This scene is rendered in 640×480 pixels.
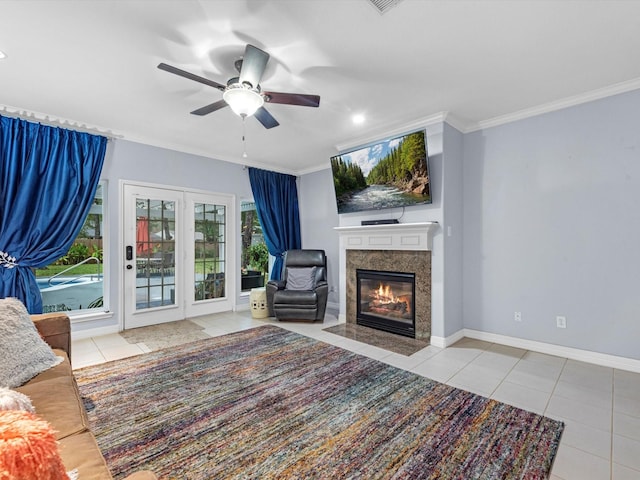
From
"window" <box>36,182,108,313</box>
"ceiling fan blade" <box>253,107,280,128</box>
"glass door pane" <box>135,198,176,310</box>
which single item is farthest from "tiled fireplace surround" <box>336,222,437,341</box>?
"window" <box>36,182,108,313</box>

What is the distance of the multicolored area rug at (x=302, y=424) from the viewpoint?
1.66 metres

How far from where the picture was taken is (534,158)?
332 centimetres

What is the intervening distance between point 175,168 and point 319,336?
3201 millimetres

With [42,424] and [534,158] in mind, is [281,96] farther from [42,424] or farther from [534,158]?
[534,158]

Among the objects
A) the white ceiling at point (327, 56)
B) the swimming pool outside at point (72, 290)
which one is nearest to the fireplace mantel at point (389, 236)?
the white ceiling at point (327, 56)

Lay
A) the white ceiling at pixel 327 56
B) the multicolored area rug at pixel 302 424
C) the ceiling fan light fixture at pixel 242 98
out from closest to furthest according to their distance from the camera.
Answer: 1. the multicolored area rug at pixel 302 424
2. the white ceiling at pixel 327 56
3. the ceiling fan light fixture at pixel 242 98

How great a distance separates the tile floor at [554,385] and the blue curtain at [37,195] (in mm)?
1026

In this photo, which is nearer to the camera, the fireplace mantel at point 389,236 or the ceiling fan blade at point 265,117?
the ceiling fan blade at point 265,117

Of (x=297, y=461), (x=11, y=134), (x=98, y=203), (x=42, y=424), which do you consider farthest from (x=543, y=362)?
(x=11, y=134)

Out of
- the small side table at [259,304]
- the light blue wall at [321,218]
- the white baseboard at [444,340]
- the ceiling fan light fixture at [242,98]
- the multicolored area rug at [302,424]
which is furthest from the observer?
the light blue wall at [321,218]

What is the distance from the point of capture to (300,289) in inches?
185

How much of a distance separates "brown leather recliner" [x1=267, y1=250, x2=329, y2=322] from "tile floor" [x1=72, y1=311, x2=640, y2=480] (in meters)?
0.38

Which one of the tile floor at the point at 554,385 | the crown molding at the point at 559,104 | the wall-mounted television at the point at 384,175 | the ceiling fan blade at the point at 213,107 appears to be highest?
the crown molding at the point at 559,104

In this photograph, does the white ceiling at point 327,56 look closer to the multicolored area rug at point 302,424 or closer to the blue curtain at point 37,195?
the blue curtain at point 37,195
